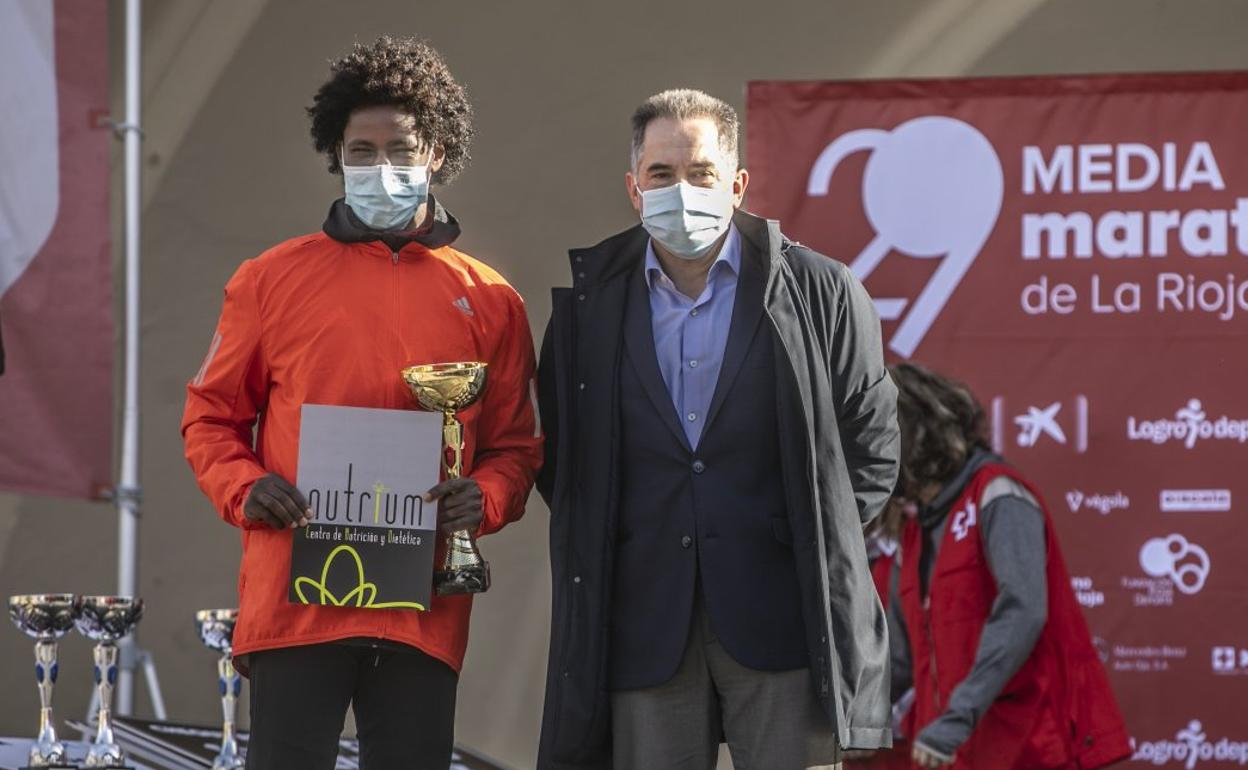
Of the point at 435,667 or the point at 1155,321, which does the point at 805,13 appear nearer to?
the point at 1155,321

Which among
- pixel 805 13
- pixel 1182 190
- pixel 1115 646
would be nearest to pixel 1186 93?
Result: pixel 1182 190

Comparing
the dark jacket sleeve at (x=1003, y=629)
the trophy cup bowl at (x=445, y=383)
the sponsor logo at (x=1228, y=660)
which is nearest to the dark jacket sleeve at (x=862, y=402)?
the trophy cup bowl at (x=445, y=383)

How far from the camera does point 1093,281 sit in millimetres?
6090

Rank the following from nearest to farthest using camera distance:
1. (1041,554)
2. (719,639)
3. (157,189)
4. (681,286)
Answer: (719,639), (681,286), (1041,554), (157,189)

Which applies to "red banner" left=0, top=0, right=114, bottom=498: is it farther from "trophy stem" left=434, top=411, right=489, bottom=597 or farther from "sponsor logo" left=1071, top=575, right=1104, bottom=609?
"sponsor logo" left=1071, top=575, right=1104, bottom=609

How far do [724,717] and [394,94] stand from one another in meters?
1.28

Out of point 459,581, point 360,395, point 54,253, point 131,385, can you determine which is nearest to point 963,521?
point 459,581

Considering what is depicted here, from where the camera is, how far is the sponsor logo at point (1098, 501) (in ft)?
19.8

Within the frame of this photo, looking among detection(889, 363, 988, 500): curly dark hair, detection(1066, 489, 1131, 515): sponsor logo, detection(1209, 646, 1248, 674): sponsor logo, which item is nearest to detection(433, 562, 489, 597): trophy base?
detection(889, 363, 988, 500): curly dark hair

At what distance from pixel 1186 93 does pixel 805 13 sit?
51.0 inches

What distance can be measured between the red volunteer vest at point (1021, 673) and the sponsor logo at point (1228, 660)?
60.5 inches

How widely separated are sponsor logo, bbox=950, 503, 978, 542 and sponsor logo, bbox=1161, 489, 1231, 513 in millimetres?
1614

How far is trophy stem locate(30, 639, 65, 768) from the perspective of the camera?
14.5ft

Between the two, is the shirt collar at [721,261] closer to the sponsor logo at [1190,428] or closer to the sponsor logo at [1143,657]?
the sponsor logo at [1190,428]
